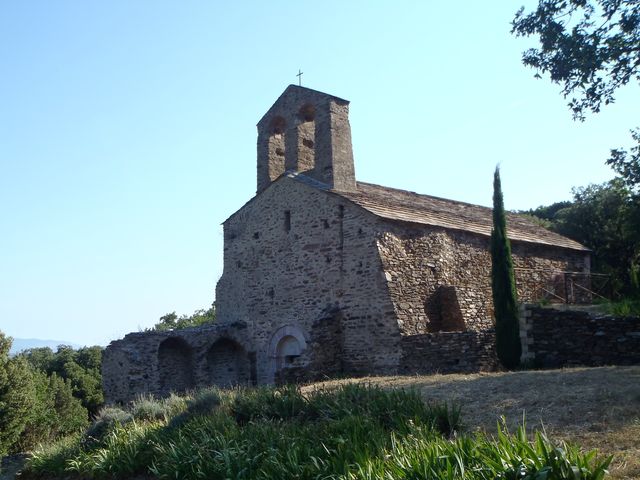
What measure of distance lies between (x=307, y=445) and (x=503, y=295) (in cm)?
931

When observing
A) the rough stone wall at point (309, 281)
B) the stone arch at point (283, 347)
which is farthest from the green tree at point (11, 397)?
the stone arch at point (283, 347)

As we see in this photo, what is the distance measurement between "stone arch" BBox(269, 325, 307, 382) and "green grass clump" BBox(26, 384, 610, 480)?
20.3 ft

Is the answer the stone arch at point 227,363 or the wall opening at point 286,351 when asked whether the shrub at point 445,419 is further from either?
the stone arch at point 227,363

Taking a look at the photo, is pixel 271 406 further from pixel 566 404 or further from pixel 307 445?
pixel 566 404

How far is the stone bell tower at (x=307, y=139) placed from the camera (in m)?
19.2

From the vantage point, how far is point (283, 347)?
65.0 feet

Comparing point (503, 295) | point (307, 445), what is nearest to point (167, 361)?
point (503, 295)

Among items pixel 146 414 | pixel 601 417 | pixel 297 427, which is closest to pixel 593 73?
pixel 601 417

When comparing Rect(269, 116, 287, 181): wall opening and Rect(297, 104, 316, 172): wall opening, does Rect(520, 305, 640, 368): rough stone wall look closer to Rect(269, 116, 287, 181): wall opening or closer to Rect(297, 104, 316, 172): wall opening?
Rect(297, 104, 316, 172): wall opening

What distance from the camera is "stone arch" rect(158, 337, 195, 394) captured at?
1941cm

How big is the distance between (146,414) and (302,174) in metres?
9.55

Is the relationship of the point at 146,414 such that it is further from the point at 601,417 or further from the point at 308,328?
the point at 601,417

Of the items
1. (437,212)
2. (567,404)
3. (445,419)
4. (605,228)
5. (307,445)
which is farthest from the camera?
(605,228)

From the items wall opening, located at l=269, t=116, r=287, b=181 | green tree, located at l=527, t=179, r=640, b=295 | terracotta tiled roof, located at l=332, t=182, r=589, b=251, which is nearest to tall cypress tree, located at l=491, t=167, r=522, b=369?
terracotta tiled roof, located at l=332, t=182, r=589, b=251
